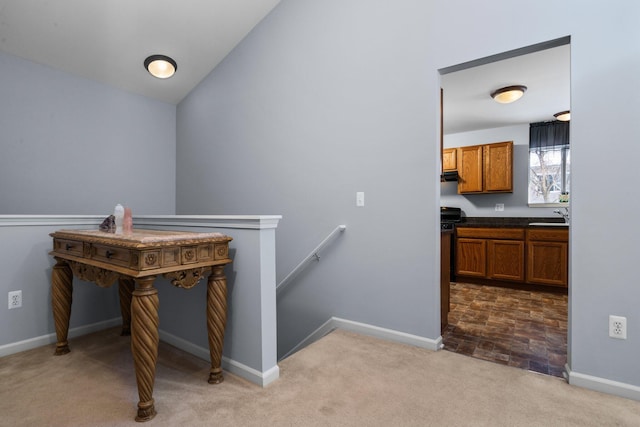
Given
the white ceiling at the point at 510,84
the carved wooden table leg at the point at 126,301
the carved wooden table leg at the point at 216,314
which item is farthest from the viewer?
the white ceiling at the point at 510,84

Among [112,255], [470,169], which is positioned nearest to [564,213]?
[470,169]

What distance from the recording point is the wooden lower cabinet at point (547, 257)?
12.8ft

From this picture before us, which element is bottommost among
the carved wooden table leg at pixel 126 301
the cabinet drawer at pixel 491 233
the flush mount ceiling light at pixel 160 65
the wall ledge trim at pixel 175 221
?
the carved wooden table leg at pixel 126 301

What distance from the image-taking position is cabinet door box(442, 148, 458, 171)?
5184mm

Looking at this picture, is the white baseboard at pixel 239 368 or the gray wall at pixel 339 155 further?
the gray wall at pixel 339 155

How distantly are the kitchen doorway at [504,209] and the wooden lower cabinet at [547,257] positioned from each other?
0.18 meters

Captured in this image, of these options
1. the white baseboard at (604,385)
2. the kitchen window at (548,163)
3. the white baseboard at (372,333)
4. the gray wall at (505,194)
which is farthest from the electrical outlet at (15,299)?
the kitchen window at (548,163)

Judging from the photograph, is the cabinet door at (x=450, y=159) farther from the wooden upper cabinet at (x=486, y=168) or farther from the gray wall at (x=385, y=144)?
the gray wall at (x=385, y=144)

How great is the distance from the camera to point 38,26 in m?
2.79

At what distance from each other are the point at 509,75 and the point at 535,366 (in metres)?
2.70

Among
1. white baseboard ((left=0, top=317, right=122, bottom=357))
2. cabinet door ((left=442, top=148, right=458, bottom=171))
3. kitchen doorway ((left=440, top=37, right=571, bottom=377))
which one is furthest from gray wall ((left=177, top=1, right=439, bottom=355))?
cabinet door ((left=442, top=148, right=458, bottom=171))

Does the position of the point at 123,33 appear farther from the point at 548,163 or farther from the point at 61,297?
the point at 548,163

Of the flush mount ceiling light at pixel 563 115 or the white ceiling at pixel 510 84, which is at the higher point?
the white ceiling at pixel 510 84

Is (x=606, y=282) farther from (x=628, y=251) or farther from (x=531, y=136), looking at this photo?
(x=531, y=136)
